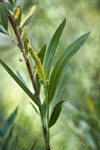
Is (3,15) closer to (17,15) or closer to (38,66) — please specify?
(17,15)

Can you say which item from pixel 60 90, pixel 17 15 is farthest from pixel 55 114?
pixel 17 15

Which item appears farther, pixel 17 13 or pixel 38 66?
pixel 17 13

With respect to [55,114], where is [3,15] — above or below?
above

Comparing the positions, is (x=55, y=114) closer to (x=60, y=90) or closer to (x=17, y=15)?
(x=60, y=90)

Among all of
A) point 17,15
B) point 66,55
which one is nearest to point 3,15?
point 17,15

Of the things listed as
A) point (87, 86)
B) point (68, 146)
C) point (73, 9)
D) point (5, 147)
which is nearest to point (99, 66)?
point (87, 86)

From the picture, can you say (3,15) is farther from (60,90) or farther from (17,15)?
(60,90)

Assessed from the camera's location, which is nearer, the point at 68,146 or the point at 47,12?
the point at 68,146

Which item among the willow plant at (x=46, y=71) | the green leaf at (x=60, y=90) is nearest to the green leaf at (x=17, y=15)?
the willow plant at (x=46, y=71)

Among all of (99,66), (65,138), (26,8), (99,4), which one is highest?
(26,8)

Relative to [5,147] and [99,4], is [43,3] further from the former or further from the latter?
[5,147]

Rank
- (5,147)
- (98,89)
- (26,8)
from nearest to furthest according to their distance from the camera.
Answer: (5,147), (26,8), (98,89)
